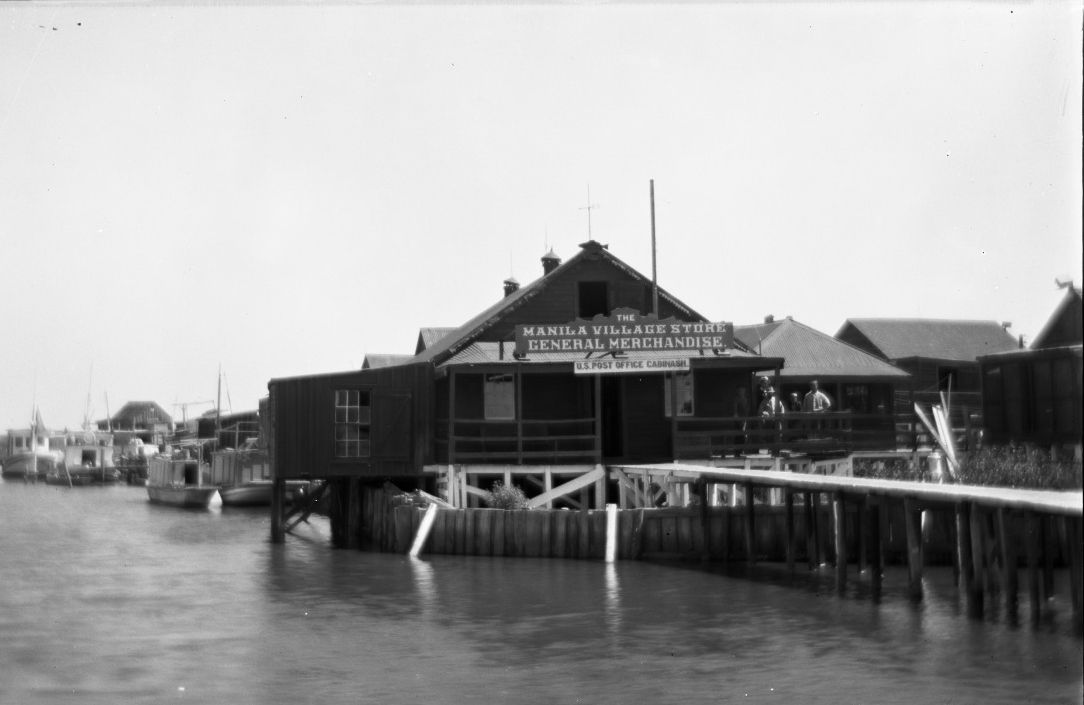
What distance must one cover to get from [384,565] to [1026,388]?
55.3ft

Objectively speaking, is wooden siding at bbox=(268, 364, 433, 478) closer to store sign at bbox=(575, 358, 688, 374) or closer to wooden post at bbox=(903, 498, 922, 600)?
store sign at bbox=(575, 358, 688, 374)

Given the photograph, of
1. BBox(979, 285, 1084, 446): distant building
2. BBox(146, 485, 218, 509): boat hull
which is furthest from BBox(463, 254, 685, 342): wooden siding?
BBox(146, 485, 218, 509): boat hull

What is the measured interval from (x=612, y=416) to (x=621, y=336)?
4500mm

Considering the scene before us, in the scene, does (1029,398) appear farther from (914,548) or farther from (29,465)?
(29,465)

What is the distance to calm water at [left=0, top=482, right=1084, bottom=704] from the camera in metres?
18.2

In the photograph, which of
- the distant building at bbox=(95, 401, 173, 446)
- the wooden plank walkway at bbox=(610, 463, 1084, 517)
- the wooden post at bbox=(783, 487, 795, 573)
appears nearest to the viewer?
the wooden plank walkway at bbox=(610, 463, 1084, 517)

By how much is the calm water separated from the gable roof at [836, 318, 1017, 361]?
79.8 ft

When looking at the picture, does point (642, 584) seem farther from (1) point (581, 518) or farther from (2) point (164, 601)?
(2) point (164, 601)

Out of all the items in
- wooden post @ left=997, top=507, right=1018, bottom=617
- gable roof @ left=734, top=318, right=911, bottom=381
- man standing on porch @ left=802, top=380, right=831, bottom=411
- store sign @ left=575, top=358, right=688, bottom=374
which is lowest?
wooden post @ left=997, top=507, right=1018, bottom=617

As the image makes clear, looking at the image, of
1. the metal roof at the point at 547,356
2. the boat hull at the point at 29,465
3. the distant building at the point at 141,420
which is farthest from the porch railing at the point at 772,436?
the distant building at the point at 141,420

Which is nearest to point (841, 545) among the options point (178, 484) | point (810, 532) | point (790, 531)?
point (790, 531)

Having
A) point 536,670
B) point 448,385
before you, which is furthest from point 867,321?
point 536,670

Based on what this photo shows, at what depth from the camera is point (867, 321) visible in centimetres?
5641

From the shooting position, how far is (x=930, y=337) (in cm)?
5441
